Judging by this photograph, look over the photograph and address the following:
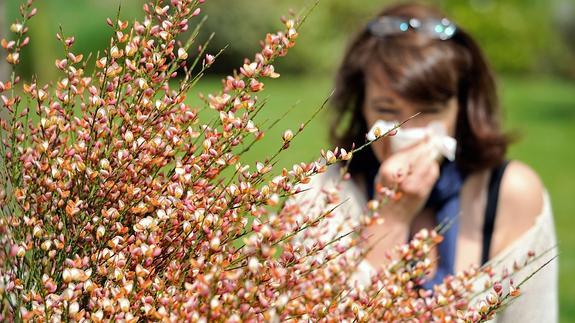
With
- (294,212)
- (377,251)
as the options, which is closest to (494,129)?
(377,251)

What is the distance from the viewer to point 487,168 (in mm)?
2836

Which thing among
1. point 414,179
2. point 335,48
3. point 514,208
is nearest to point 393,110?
point 414,179

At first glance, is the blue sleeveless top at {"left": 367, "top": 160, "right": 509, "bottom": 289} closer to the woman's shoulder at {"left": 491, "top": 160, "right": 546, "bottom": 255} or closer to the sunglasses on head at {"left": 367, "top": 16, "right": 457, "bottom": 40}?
the woman's shoulder at {"left": 491, "top": 160, "right": 546, "bottom": 255}

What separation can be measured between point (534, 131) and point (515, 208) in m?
10.4

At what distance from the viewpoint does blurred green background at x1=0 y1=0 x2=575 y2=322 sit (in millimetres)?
12578

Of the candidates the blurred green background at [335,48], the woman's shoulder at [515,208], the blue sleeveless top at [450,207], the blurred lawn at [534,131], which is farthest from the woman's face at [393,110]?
the blurred green background at [335,48]

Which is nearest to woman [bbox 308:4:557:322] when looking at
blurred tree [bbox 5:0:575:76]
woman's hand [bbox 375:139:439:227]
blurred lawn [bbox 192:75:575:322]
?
woman's hand [bbox 375:139:439:227]

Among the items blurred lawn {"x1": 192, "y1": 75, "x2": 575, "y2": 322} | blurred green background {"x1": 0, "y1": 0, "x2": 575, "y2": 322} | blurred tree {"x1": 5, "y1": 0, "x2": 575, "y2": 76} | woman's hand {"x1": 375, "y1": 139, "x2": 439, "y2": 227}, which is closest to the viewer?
woman's hand {"x1": 375, "y1": 139, "x2": 439, "y2": 227}

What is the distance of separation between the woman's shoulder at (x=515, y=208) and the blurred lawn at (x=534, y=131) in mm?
367

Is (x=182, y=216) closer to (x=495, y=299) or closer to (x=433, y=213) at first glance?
(x=495, y=299)

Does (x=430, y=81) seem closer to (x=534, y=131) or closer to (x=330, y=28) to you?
(x=534, y=131)

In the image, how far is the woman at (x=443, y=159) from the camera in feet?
8.54

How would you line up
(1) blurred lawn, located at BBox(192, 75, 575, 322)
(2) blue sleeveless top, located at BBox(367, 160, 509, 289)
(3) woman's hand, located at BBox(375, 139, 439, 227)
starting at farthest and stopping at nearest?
(1) blurred lawn, located at BBox(192, 75, 575, 322), (2) blue sleeveless top, located at BBox(367, 160, 509, 289), (3) woman's hand, located at BBox(375, 139, 439, 227)

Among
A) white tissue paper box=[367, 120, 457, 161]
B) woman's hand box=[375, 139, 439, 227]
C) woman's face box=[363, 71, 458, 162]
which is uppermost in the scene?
woman's face box=[363, 71, 458, 162]
